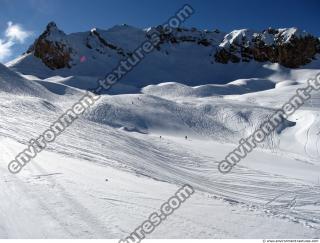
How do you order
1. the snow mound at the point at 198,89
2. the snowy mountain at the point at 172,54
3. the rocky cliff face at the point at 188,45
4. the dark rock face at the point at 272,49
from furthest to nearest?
the dark rock face at the point at 272,49
the rocky cliff face at the point at 188,45
the snowy mountain at the point at 172,54
the snow mound at the point at 198,89

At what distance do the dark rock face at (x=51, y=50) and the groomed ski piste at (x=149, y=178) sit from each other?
51841 millimetres

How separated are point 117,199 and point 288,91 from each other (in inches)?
1977

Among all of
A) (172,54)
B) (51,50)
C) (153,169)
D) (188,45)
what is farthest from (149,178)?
(188,45)

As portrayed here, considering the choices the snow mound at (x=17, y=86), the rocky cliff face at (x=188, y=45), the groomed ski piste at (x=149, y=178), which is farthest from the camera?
the rocky cliff face at (x=188, y=45)

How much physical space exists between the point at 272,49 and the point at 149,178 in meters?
93.2

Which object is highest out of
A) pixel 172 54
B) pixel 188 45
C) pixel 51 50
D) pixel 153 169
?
pixel 188 45

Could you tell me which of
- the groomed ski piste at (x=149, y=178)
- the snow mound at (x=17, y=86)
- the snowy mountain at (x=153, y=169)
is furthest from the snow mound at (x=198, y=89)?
the groomed ski piste at (x=149, y=178)

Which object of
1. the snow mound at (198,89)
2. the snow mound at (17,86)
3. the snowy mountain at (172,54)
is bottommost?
the snow mound at (17,86)

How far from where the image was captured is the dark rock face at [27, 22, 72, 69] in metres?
83.6

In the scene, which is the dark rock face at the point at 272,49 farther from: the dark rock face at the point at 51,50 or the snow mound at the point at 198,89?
the dark rock face at the point at 51,50

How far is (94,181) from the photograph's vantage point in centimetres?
916

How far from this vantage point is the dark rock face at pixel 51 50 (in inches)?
3292

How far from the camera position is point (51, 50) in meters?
84.5

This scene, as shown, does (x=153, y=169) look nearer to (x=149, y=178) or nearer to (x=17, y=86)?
(x=149, y=178)
